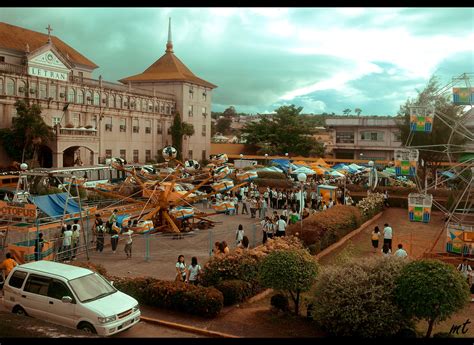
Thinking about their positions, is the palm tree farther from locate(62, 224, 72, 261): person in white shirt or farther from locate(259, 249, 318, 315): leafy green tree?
locate(259, 249, 318, 315): leafy green tree

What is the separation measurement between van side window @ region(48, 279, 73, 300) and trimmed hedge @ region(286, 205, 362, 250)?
8.96m

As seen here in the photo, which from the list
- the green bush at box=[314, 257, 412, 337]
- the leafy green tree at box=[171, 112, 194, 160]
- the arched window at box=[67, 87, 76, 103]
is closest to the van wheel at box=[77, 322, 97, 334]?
the green bush at box=[314, 257, 412, 337]

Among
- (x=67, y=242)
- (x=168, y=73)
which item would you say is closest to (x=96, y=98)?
(x=168, y=73)

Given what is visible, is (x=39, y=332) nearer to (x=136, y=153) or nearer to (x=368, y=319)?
(x=368, y=319)

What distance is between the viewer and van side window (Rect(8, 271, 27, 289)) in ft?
33.6

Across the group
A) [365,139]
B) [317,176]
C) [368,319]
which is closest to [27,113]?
[317,176]

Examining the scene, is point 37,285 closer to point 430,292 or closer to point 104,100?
point 430,292

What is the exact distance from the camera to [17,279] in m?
10.3

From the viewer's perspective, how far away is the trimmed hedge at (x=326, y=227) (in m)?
16.8

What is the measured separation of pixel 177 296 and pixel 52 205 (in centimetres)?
861

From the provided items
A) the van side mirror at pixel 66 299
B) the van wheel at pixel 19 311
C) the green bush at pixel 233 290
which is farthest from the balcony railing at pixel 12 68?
the van side mirror at pixel 66 299

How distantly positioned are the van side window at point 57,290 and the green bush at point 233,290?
3.64 metres

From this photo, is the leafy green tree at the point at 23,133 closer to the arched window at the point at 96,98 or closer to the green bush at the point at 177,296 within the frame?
the arched window at the point at 96,98

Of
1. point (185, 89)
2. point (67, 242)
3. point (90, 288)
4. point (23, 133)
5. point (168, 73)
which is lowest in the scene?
point (67, 242)
